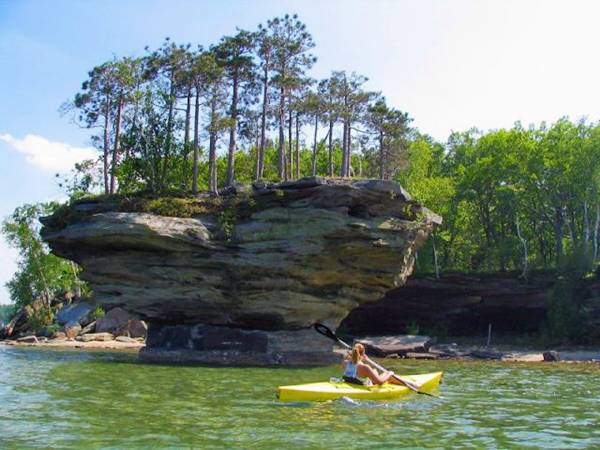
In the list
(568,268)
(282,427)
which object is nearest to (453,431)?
(282,427)

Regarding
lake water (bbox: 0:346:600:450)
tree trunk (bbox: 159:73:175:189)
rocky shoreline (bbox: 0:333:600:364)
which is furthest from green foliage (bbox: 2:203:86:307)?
lake water (bbox: 0:346:600:450)

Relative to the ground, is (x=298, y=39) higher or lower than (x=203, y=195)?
higher

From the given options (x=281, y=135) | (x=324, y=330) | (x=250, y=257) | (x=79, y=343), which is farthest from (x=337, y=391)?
(x=79, y=343)

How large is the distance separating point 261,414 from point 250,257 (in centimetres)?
1533

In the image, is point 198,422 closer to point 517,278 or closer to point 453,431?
Answer: point 453,431

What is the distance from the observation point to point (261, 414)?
46.5ft

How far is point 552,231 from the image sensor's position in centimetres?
5578

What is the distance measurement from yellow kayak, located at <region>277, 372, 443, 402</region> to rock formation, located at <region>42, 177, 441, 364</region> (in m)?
12.0

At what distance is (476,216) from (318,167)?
15.6m

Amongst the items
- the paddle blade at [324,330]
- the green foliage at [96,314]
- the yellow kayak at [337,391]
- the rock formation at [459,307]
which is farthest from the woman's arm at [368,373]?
the green foliage at [96,314]

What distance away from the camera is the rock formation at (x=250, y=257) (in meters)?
29.1

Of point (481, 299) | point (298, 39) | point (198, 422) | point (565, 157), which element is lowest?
point (198, 422)

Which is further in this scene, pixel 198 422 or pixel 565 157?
pixel 565 157

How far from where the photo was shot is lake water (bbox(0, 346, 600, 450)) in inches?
445
